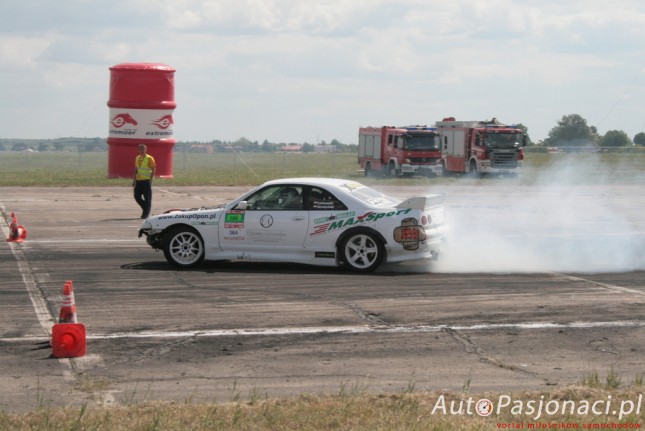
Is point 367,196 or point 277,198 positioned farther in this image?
point 367,196

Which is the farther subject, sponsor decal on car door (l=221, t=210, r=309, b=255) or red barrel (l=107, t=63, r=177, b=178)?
red barrel (l=107, t=63, r=177, b=178)

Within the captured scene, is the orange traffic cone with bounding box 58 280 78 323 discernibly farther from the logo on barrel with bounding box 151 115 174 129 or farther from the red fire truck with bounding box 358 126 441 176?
the red fire truck with bounding box 358 126 441 176

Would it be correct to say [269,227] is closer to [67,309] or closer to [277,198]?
[277,198]

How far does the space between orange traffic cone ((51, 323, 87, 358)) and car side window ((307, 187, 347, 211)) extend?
5840 millimetres

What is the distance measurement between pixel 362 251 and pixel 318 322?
3657mm

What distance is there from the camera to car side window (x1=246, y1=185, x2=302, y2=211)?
46.5 ft

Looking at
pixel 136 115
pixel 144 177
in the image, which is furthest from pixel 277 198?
pixel 136 115

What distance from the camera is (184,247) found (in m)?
14.3

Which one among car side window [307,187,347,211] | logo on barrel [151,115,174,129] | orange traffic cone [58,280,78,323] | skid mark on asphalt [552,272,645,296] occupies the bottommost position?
skid mark on asphalt [552,272,645,296]

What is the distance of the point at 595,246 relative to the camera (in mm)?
17328

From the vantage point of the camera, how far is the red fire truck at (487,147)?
4653 centimetres

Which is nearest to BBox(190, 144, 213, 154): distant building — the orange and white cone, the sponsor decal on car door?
the sponsor decal on car door

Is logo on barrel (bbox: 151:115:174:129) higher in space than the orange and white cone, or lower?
higher

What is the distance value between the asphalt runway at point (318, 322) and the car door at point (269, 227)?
313 mm
